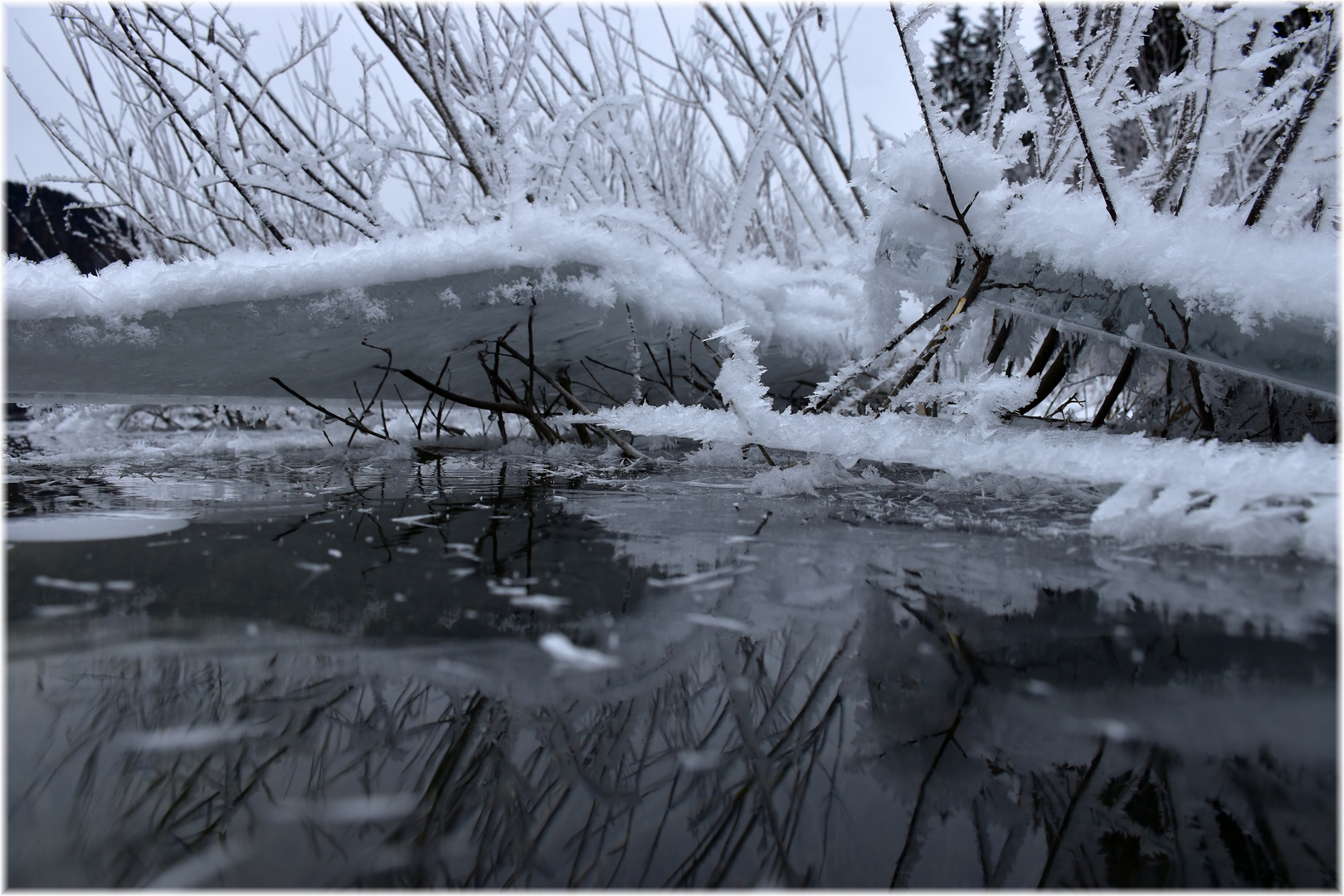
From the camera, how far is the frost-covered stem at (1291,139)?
0.90 m

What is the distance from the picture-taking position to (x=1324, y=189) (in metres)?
1.13

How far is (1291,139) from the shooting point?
953 mm

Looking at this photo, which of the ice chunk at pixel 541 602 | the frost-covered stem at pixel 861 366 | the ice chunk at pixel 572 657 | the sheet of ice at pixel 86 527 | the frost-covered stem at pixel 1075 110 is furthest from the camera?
the frost-covered stem at pixel 861 366

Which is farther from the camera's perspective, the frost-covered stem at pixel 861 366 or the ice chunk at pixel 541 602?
the frost-covered stem at pixel 861 366

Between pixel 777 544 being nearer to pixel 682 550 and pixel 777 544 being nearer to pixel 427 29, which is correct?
pixel 682 550

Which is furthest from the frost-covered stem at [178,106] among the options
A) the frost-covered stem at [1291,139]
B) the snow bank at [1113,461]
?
the frost-covered stem at [1291,139]

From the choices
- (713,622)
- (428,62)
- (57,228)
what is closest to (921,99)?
(713,622)

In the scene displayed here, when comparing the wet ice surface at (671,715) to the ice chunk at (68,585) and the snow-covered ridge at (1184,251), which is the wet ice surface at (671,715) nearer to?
the ice chunk at (68,585)

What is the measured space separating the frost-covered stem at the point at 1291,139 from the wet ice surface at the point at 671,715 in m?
0.56

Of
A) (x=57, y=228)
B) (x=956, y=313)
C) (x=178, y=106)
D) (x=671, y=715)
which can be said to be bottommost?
(x=671, y=715)

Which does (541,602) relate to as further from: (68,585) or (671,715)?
(68,585)

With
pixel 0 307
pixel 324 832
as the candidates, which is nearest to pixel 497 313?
pixel 0 307

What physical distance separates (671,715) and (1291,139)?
1121 millimetres

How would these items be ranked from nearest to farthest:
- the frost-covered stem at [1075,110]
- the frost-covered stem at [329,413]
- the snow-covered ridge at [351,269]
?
the frost-covered stem at [1075,110] → the snow-covered ridge at [351,269] → the frost-covered stem at [329,413]
